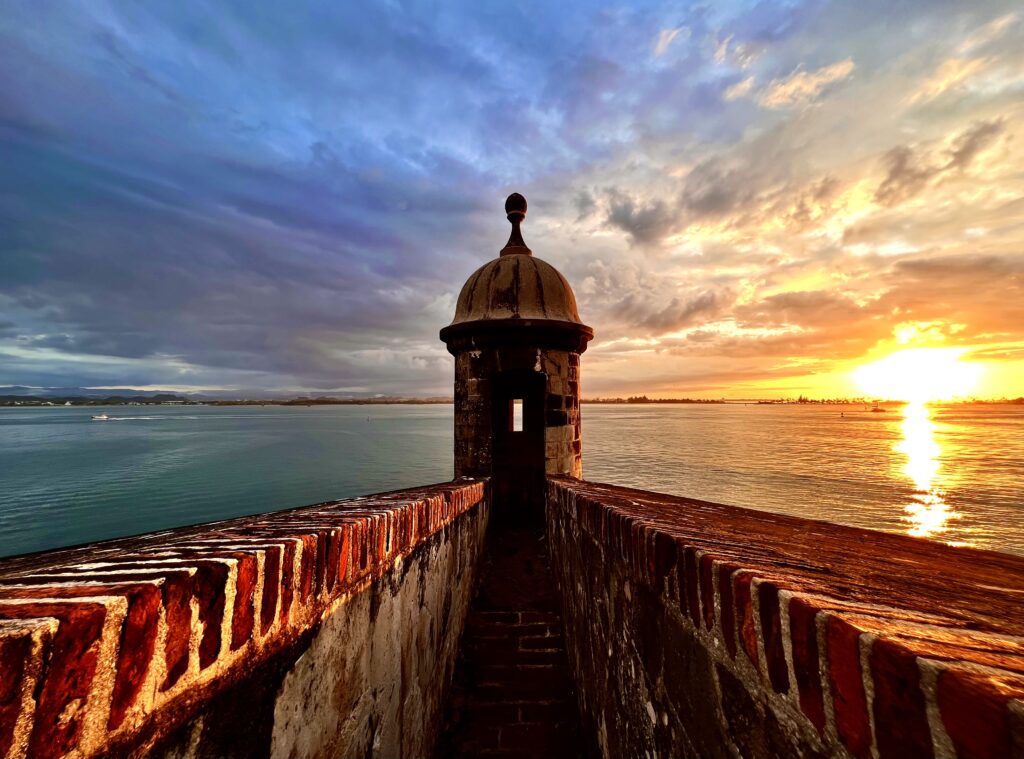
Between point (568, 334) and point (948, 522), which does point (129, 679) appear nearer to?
point (568, 334)

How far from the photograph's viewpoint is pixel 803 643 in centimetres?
83

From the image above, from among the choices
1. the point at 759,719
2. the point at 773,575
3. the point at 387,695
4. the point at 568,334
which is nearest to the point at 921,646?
the point at 773,575

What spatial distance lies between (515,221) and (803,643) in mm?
7871

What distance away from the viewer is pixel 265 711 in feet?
3.72

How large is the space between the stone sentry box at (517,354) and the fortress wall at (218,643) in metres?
4.59

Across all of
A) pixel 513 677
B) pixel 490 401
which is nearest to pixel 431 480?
pixel 490 401

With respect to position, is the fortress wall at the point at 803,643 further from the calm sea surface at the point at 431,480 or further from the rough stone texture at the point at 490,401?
the calm sea surface at the point at 431,480

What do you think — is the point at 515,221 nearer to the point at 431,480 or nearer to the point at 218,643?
the point at 218,643

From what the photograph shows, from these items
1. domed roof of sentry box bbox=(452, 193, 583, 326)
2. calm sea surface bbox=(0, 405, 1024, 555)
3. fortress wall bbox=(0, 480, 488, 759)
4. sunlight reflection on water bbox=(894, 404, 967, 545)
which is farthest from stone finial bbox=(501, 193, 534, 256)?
calm sea surface bbox=(0, 405, 1024, 555)

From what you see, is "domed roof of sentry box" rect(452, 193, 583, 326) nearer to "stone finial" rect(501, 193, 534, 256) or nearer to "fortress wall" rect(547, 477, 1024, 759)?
"stone finial" rect(501, 193, 534, 256)

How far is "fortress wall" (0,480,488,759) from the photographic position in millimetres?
679

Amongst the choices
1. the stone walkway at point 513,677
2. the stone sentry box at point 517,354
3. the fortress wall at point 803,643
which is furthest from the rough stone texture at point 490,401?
the fortress wall at point 803,643

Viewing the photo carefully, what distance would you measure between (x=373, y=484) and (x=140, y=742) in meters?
24.2

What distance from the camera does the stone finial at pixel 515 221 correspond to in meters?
7.76
